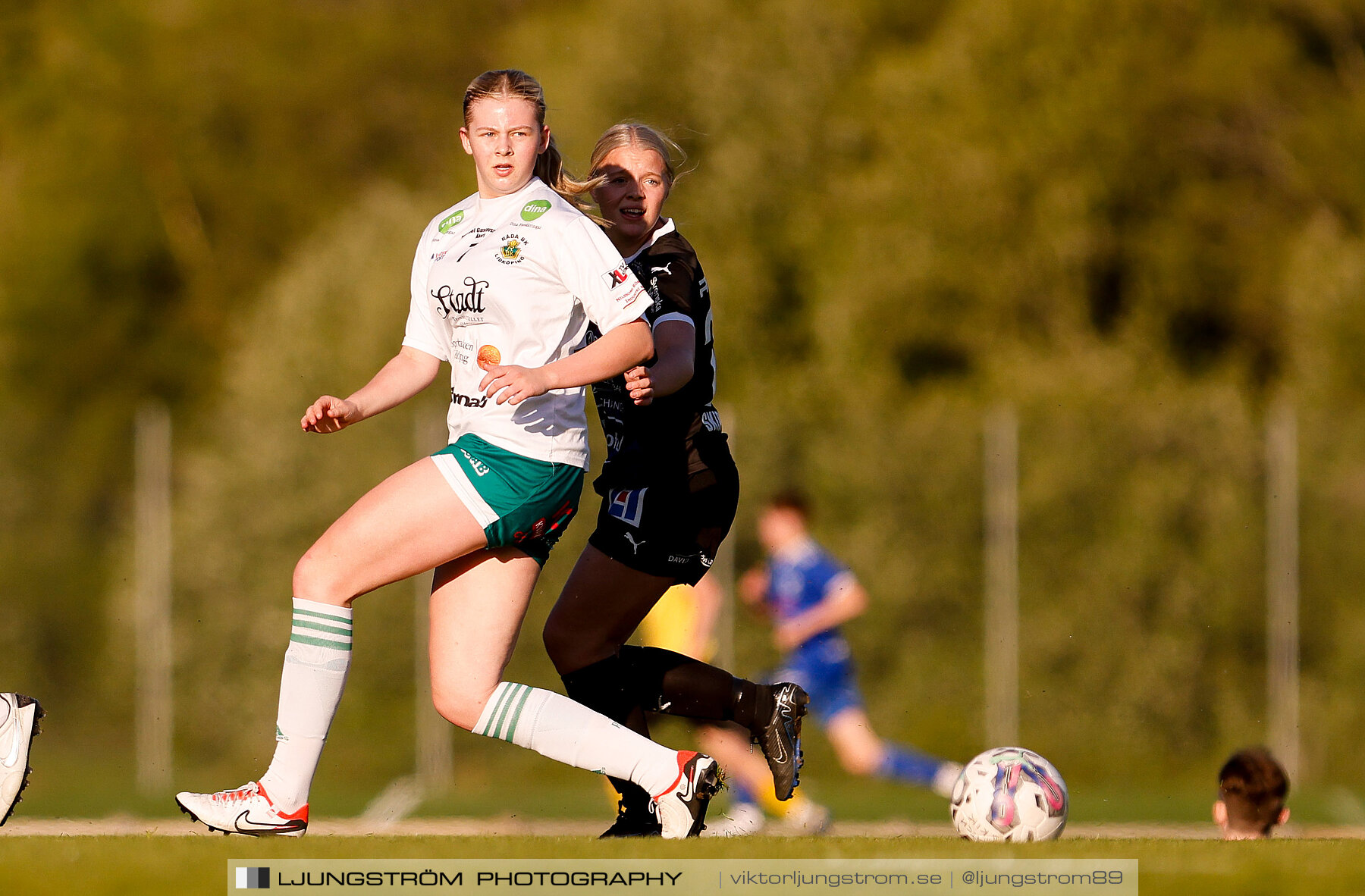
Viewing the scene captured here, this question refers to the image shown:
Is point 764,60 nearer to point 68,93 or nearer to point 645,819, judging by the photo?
point 68,93

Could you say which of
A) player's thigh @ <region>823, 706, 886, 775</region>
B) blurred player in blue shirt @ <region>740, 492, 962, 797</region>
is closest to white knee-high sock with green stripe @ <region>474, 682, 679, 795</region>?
player's thigh @ <region>823, 706, 886, 775</region>

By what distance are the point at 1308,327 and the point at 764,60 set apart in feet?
23.9

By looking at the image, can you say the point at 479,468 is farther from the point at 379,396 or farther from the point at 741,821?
the point at 741,821

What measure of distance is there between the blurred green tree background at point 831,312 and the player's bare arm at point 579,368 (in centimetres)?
489

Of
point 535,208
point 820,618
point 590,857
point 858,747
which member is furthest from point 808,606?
point 590,857

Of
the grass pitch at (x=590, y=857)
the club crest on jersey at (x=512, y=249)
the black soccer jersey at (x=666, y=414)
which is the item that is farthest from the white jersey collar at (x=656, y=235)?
the grass pitch at (x=590, y=857)

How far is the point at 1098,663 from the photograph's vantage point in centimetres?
1327

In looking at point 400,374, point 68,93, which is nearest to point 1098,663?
point 400,374

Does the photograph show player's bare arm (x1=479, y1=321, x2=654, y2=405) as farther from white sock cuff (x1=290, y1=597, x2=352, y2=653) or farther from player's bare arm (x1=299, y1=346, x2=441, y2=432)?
white sock cuff (x1=290, y1=597, x2=352, y2=653)

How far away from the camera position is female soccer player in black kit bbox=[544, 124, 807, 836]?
5.35m

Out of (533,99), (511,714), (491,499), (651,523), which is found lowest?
(511,714)

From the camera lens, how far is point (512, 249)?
15.7 ft

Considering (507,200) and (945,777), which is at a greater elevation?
(507,200)

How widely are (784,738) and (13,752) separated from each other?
7.45 feet
